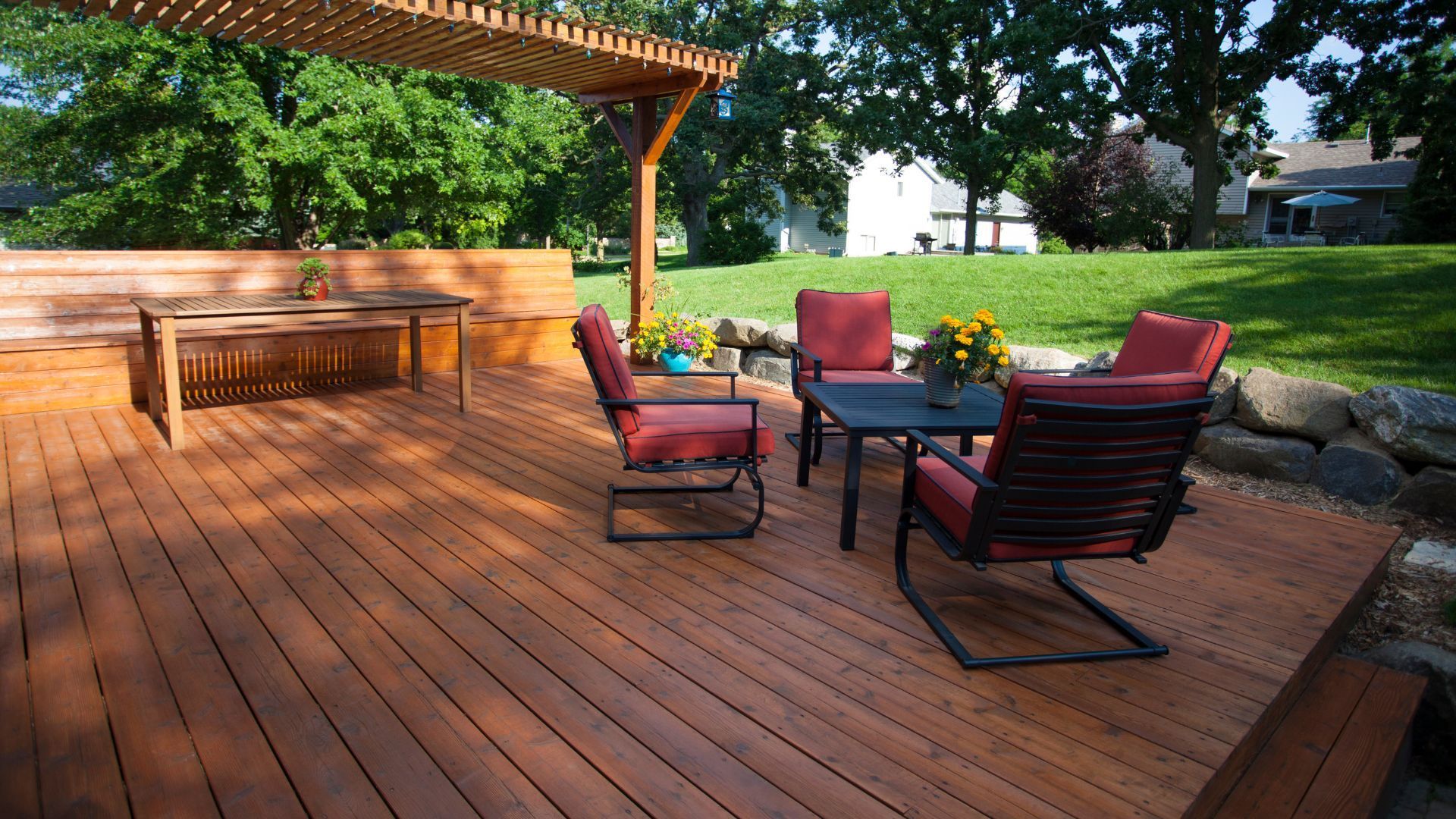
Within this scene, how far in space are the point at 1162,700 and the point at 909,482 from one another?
99cm

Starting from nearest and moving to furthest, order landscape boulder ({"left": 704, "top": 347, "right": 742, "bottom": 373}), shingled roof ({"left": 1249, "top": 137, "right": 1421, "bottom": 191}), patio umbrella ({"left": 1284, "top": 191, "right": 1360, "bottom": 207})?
1. landscape boulder ({"left": 704, "top": 347, "right": 742, "bottom": 373})
2. patio umbrella ({"left": 1284, "top": 191, "right": 1360, "bottom": 207})
3. shingled roof ({"left": 1249, "top": 137, "right": 1421, "bottom": 191})

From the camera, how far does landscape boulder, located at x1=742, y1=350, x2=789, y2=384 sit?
6.70 metres

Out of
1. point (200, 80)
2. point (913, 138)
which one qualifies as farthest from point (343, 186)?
point (913, 138)

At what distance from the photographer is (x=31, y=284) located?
5.05m

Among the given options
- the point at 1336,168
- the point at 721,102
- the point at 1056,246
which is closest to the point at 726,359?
the point at 721,102

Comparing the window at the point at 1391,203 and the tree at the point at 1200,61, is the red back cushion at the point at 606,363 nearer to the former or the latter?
the tree at the point at 1200,61

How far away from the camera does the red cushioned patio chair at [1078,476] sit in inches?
86.7

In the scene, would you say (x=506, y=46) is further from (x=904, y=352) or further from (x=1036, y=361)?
(x=1036, y=361)

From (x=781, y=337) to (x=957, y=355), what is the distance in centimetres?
329

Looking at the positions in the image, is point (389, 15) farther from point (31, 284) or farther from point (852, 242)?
point (852, 242)

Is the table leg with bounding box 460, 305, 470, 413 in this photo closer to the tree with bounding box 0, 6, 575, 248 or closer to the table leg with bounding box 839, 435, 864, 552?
the table leg with bounding box 839, 435, 864, 552

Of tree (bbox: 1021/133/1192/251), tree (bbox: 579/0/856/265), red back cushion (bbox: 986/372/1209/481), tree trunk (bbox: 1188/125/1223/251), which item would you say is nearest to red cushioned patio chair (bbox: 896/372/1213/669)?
red back cushion (bbox: 986/372/1209/481)

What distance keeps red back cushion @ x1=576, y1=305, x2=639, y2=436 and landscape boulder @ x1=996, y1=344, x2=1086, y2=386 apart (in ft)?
Result: 9.08

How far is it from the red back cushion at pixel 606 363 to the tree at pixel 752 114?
17.4 meters
